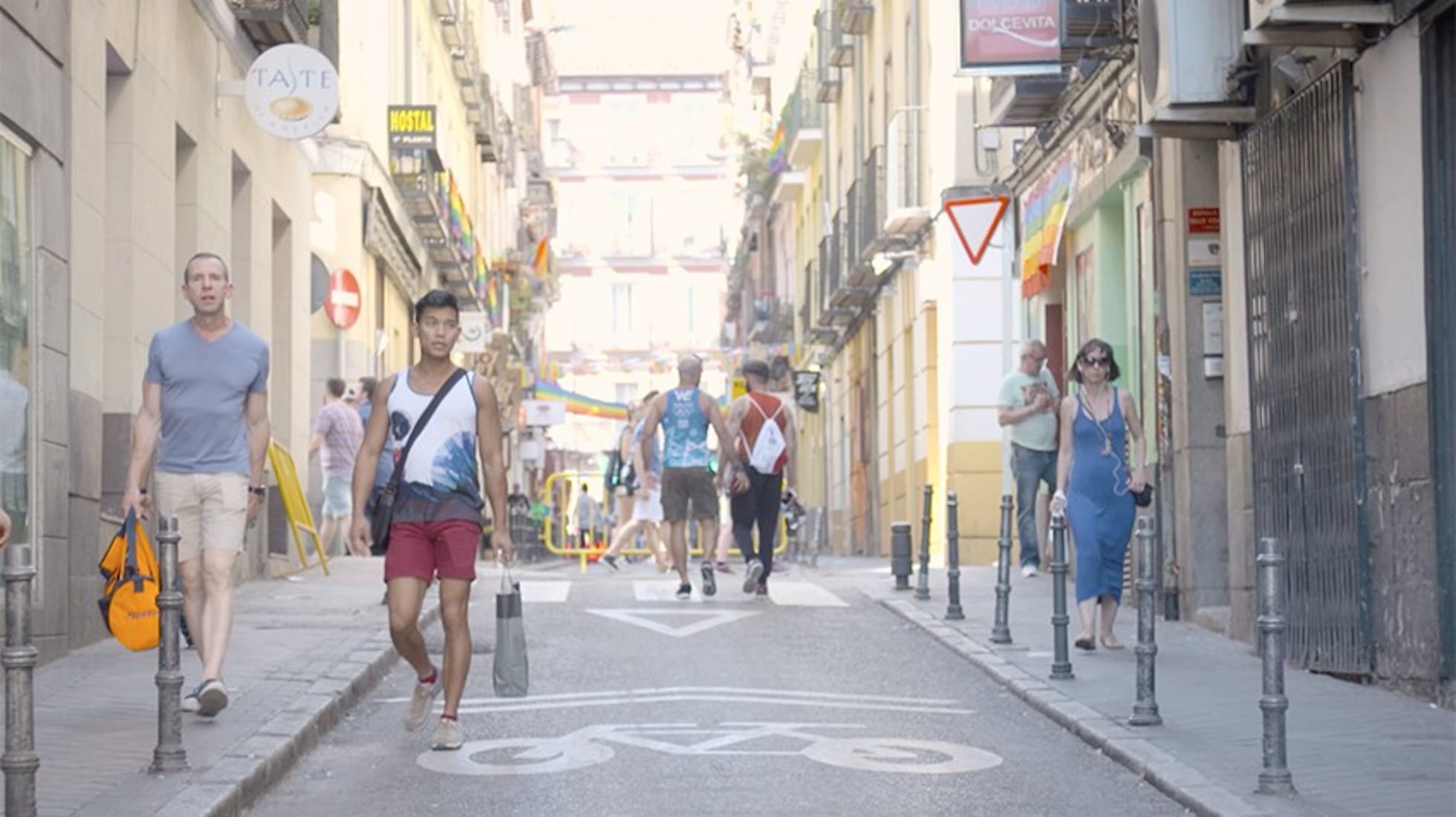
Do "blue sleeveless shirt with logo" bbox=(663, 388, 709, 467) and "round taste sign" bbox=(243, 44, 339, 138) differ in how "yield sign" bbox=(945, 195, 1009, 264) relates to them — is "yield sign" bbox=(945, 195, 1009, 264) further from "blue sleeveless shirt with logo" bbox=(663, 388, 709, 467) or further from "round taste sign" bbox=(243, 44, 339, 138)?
"round taste sign" bbox=(243, 44, 339, 138)

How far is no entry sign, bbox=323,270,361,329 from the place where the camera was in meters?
28.2

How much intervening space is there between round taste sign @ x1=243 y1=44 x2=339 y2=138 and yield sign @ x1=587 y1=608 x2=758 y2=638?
4.34m

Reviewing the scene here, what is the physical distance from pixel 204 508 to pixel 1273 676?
15.2ft

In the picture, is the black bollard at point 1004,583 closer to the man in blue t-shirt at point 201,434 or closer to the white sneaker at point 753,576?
the white sneaker at point 753,576

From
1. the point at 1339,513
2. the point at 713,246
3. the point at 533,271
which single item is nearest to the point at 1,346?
the point at 1339,513

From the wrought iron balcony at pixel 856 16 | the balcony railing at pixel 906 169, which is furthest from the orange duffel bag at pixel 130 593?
the wrought iron balcony at pixel 856 16

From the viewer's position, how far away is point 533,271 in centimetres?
6656

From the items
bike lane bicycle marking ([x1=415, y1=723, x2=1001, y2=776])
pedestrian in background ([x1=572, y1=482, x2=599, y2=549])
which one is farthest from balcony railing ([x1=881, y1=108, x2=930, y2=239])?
bike lane bicycle marking ([x1=415, y1=723, x2=1001, y2=776])

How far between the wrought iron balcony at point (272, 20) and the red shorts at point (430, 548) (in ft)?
32.7

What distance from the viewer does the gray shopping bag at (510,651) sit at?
1041 centimetres

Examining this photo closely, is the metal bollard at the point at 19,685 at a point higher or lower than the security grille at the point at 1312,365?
lower

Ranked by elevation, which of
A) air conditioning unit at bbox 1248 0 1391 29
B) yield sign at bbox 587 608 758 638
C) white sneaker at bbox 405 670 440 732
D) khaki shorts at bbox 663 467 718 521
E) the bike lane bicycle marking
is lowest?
the bike lane bicycle marking

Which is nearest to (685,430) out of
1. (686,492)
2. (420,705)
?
(686,492)

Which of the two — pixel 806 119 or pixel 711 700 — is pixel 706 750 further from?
pixel 806 119
